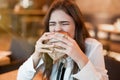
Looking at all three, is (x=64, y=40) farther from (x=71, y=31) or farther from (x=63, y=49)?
(x=71, y=31)

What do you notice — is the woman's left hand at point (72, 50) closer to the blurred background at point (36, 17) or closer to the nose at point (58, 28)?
the nose at point (58, 28)

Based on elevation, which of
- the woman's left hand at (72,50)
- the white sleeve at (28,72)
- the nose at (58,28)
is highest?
the nose at (58,28)

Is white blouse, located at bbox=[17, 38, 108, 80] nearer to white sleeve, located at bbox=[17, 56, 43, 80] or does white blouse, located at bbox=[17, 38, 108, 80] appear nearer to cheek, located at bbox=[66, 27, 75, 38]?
white sleeve, located at bbox=[17, 56, 43, 80]

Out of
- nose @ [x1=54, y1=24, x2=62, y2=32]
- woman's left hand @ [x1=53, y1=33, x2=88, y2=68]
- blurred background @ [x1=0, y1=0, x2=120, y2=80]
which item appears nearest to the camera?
woman's left hand @ [x1=53, y1=33, x2=88, y2=68]

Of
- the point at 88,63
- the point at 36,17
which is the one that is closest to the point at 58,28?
the point at 88,63

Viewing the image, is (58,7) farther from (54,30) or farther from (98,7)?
(98,7)

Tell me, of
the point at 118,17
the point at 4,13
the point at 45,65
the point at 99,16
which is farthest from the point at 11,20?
the point at 45,65

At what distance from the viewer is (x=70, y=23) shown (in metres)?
1.23

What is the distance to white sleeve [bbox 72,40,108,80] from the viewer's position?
107 centimetres

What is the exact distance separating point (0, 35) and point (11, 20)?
0.56 m

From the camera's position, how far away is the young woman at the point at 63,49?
1138 millimetres

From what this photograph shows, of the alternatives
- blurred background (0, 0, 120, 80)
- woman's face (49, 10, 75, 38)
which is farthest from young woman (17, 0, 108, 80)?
blurred background (0, 0, 120, 80)

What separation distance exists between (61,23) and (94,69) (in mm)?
327

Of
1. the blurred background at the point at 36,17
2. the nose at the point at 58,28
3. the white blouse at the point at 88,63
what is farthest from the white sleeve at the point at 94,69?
the blurred background at the point at 36,17
